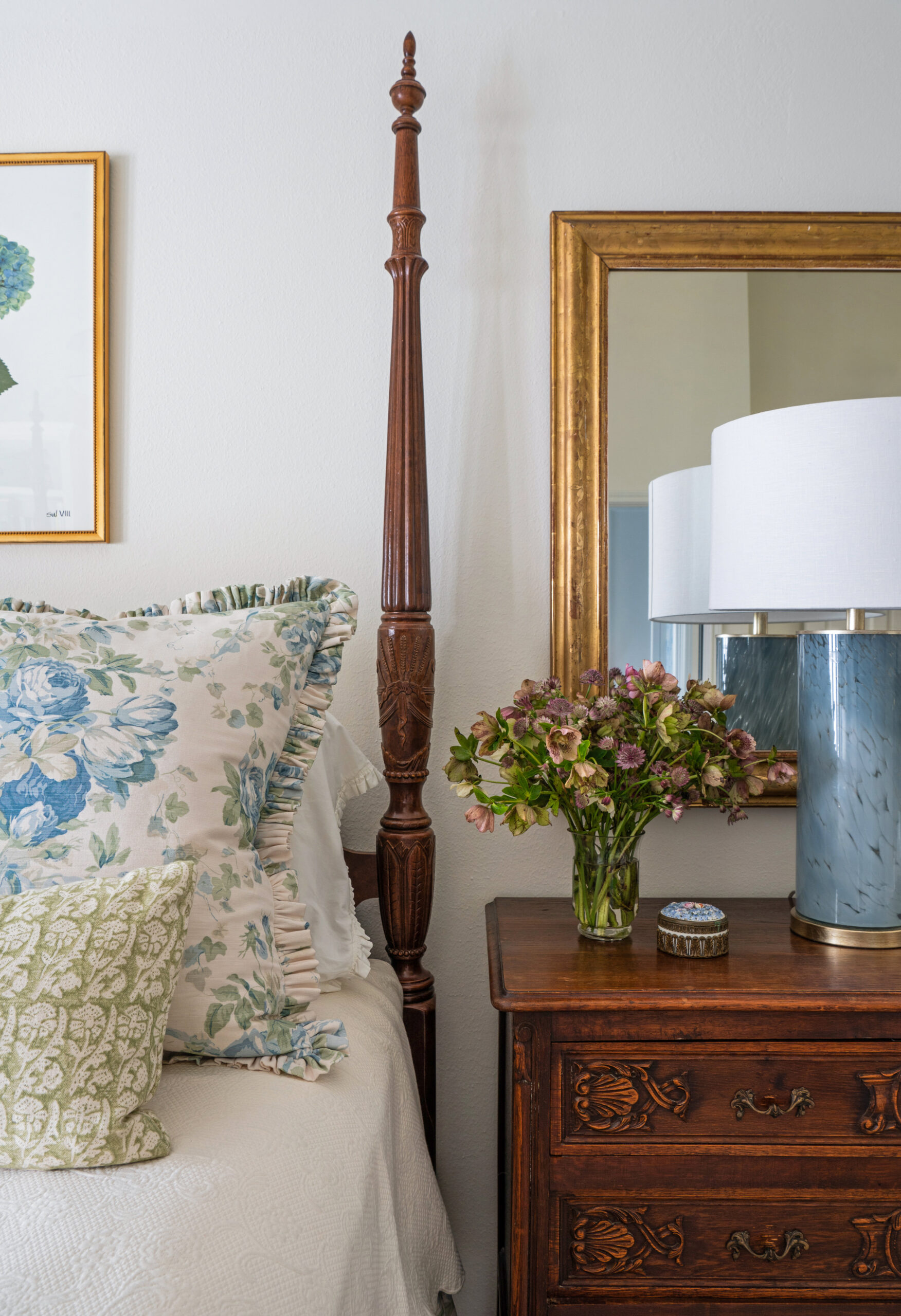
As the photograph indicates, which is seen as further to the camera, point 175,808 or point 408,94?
point 408,94

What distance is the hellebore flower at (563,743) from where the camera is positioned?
40.7 inches

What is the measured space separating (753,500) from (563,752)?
39cm

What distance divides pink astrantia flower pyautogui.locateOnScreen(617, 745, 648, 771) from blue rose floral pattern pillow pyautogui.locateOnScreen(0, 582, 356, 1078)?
0.40 meters

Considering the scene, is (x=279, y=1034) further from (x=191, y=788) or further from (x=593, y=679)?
(x=593, y=679)

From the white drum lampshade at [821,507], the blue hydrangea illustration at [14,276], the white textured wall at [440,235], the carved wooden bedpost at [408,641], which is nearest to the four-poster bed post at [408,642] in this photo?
the carved wooden bedpost at [408,641]

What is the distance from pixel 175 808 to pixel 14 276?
1.04m

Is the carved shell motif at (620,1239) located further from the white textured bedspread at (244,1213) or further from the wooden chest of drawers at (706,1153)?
the white textured bedspread at (244,1213)

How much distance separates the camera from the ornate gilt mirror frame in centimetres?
A: 140

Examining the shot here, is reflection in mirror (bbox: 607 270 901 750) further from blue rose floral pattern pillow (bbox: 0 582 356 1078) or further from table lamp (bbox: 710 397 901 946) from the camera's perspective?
blue rose floral pattern pillow (bbox: 0 582 356 1078)

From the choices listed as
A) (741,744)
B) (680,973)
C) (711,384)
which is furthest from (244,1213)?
(711,384)

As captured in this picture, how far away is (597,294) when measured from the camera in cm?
140

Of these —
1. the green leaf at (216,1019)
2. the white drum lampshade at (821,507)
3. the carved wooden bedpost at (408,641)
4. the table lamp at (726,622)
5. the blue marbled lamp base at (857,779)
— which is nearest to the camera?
the green leaf at (216,1019)

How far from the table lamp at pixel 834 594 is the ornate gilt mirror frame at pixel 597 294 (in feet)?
0.94

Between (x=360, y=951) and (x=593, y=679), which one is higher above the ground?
(x=593, y=679)
